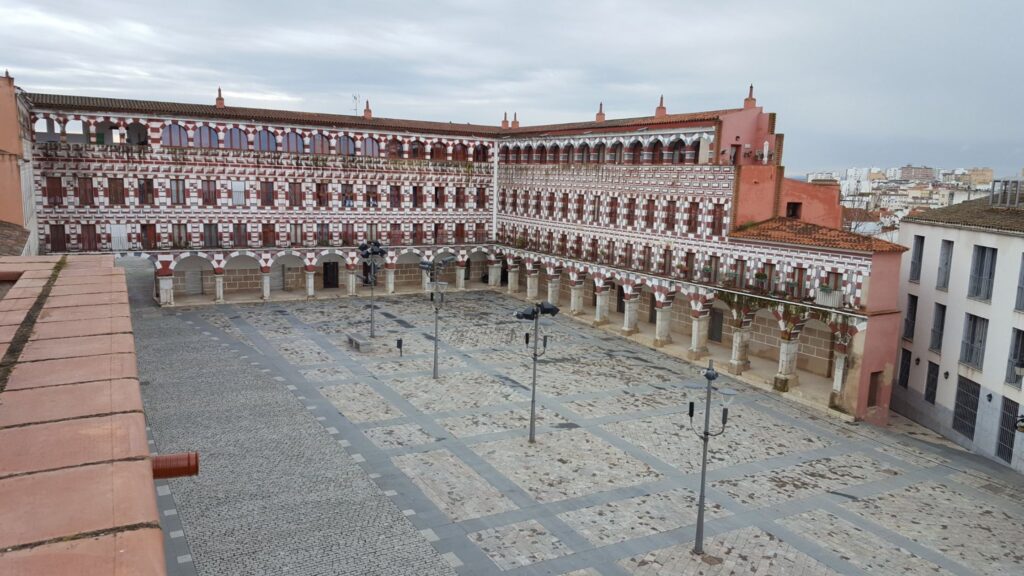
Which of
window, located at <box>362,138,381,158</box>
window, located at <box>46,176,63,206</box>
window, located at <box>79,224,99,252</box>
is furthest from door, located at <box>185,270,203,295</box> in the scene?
window, located at <box>362,138,381,158</box>

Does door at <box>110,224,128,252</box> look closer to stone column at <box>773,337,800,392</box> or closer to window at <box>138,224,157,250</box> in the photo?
window at <box>138,224,157,250</box>

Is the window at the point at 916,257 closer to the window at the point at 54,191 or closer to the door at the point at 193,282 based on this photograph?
the door at the point at 193,282

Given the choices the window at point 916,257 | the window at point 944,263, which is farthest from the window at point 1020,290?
the window at point 916,257

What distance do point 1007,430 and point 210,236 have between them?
4382 centimetres

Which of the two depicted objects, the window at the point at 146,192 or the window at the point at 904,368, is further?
the window at the point at 146,192

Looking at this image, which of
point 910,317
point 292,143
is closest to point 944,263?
point 910,317

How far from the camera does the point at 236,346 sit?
117 feet

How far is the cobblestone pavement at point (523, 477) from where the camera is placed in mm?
17453

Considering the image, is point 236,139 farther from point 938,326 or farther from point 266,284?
point 938,326

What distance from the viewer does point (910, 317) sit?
33.2m

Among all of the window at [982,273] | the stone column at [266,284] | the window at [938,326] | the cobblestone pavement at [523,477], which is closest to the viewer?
the cobblestone pavement at [523,477]

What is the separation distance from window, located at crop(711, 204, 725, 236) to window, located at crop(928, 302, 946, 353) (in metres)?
10.2

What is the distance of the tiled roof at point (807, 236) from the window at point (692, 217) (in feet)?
8.40

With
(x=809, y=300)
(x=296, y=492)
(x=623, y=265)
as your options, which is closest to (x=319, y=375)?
(x=296, y=492)
